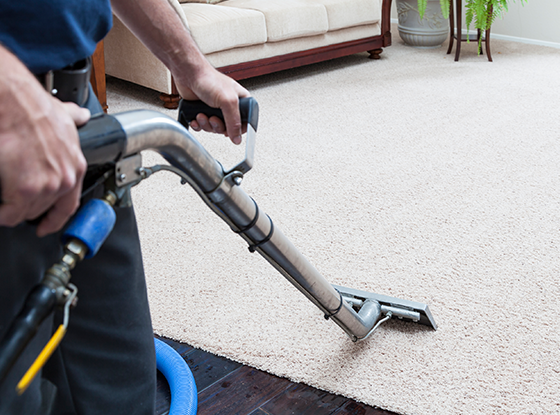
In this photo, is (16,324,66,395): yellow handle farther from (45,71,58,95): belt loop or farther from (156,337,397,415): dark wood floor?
(156,337,397,415): dark wood floor

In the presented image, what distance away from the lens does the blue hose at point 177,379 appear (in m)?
1.10

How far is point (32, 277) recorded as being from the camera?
1.95 feet

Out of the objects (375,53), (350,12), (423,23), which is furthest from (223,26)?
(423,23)

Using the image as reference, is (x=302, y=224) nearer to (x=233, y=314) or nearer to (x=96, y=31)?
(x=233, y=314)

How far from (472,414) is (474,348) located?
0.21 m

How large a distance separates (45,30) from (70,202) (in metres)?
0.21

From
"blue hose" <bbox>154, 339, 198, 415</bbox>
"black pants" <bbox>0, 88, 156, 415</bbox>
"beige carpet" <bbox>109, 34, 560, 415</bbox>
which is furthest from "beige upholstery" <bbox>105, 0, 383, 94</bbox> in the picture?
"black pants" <bbox>0, 88, 156, 415</bbox>

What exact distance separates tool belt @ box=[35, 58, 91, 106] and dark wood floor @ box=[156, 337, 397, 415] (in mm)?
789

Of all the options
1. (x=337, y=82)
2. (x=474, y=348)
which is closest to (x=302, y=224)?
(x=474, y=348)

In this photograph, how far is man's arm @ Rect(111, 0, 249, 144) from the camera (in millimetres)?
751

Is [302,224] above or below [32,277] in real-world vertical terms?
below

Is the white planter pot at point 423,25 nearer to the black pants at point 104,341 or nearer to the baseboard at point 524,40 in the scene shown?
the baseboard at point 524,40

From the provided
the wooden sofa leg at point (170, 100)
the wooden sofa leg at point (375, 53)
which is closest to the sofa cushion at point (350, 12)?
the wooden sofa leg at point (375, 53)

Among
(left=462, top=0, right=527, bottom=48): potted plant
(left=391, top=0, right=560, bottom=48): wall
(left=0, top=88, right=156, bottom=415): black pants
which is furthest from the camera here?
(left=391, top=0, right=560, bottom=48): wall
